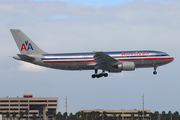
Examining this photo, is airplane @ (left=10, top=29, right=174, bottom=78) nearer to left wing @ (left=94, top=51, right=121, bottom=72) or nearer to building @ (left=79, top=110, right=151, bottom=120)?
left wing @ (left=94, top=51, right=121, bottom=72)

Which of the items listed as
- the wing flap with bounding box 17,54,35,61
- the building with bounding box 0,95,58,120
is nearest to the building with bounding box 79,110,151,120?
the building with bounding box 0,95,58,120

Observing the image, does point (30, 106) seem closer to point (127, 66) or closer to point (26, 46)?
point (26, 46)

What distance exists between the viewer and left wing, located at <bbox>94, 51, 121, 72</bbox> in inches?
2895

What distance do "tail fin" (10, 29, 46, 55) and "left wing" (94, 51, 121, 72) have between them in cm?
1372

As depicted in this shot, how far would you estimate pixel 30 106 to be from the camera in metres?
196

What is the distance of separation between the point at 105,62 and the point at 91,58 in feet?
11.3

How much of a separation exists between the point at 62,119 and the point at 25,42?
95.1 m

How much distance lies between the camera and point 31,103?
19438 cm

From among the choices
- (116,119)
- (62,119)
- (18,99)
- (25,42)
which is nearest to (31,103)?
(18,99)

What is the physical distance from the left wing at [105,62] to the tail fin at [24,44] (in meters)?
13.7

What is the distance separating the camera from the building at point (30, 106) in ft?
628

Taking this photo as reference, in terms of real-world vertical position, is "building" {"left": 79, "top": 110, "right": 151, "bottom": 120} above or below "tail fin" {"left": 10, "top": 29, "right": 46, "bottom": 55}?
below

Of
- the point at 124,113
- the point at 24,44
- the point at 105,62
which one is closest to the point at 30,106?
the point at 124,113

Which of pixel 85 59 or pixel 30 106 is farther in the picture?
pixel 30 106
